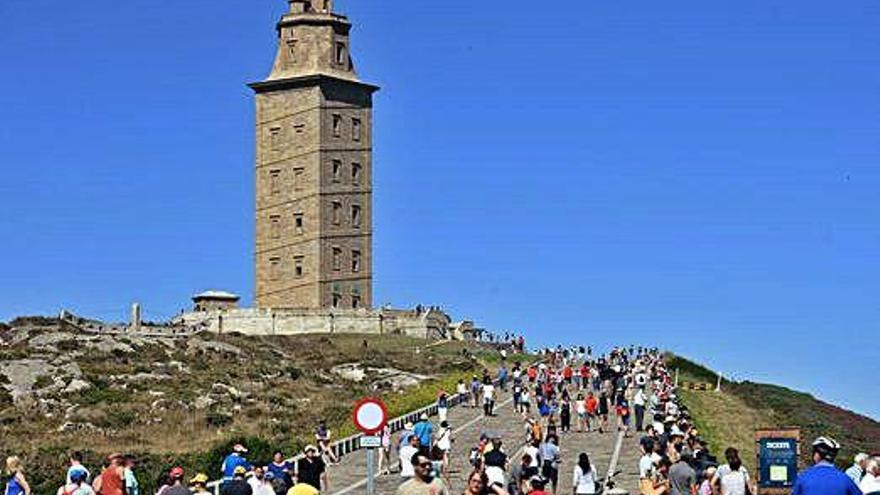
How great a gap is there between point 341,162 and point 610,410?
44852 millimetres

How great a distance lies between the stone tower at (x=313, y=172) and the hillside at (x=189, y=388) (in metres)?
6.85

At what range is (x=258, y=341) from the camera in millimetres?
79500

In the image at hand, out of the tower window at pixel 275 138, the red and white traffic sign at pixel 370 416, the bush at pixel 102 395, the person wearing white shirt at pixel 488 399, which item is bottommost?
the red and white traffic sign at pixel 370 416

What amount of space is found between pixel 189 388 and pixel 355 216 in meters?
29.7

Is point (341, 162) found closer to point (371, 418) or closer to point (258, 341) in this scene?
point (258, 341)

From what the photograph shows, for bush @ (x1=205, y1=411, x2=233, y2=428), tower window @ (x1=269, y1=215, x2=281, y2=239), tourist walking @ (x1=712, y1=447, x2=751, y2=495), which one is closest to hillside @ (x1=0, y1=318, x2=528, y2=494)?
bush @ (x1=205, y1=411, x2=233, y2=428)

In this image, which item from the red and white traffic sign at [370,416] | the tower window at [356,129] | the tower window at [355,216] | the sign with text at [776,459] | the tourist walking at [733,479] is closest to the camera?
the tourist walking at [733,479]

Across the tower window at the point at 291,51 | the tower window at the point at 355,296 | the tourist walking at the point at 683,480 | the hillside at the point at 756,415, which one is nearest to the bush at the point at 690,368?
the hillside at the point at 756,415

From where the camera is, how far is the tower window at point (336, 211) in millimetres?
90688

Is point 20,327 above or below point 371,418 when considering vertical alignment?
above

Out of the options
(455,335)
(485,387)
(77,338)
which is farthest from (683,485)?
(455,335)

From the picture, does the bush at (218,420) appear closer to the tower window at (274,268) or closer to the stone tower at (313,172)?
the stone tower at (313,172)

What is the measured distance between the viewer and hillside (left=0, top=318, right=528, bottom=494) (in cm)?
4775

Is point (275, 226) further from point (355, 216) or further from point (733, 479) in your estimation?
point (733, 479)
